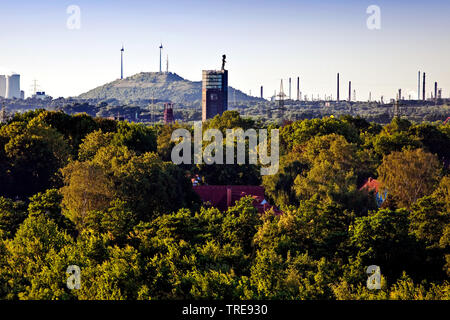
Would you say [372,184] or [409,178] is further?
[372,184]

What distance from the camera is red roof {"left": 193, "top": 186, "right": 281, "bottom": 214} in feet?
211

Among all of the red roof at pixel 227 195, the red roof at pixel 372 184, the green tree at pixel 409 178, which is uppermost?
the green tree at pixel 409 178

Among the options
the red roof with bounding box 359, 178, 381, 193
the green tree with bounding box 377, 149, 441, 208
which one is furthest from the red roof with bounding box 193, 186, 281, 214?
the red roof with bounding box 359, 178, 381, 193

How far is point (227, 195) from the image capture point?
65.7 meters

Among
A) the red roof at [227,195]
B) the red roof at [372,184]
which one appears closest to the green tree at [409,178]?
the red roof at [372,184]

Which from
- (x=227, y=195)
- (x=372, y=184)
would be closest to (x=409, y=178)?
(x=372, y=184)

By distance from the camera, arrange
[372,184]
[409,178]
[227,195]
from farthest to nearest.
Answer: [372,184]
[227,195]
[409,178]

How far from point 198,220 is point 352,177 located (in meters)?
24.4

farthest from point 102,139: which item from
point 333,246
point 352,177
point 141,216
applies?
point 333,246

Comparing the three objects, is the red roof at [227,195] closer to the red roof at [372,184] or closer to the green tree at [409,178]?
the green tree at [409,178]

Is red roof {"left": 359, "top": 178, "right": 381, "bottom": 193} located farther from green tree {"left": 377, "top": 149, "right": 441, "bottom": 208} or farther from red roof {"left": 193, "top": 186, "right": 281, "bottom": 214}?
red roof {"left": 193, "top": 186, "right": 281, "bottom": 214}

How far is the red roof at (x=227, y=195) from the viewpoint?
211 feet

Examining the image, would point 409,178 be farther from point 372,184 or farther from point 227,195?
point 227,195

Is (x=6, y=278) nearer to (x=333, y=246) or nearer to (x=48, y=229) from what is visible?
(x=48, y=229)
